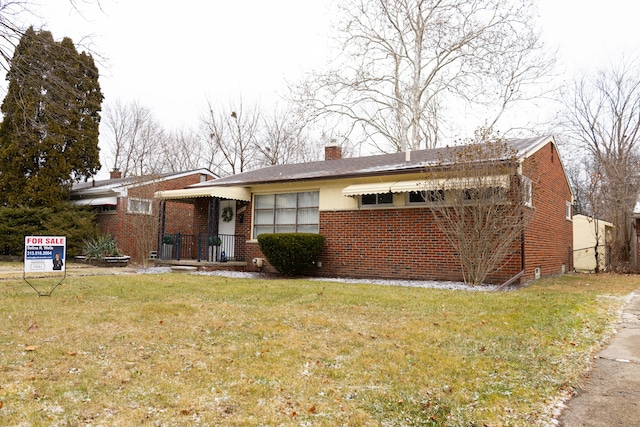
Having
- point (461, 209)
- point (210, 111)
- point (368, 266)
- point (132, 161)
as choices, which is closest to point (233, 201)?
point (368, 266)

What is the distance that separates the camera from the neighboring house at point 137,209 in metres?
16.2

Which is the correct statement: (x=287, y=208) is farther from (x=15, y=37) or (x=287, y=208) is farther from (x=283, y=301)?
(x=15, y=37)

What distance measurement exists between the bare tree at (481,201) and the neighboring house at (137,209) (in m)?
10.3

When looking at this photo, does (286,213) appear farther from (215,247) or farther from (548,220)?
(548,220)

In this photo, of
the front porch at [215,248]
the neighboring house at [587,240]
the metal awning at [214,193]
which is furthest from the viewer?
the neighboring house at [587,240]

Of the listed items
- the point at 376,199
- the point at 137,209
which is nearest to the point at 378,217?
the point at 376,199

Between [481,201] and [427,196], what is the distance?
146 cm

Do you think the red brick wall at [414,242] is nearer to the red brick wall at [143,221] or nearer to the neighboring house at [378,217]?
the neighboring house at [378,217]

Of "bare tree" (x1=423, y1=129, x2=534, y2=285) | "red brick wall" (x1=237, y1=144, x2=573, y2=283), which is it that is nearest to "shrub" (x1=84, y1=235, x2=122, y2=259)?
"red brick wall" (x1=237, y1=144, x2=573, y2=283)

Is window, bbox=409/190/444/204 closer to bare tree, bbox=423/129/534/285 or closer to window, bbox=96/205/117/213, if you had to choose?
bare tree, bbox=423/129/534/285

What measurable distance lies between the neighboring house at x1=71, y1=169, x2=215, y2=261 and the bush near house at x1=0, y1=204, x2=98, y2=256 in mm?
971

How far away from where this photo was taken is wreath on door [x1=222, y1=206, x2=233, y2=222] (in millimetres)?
16062

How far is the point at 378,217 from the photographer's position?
12.6 meters

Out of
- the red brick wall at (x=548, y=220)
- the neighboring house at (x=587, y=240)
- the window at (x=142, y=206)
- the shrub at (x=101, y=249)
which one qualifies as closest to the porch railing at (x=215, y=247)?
the window at (x=142, y=206)
